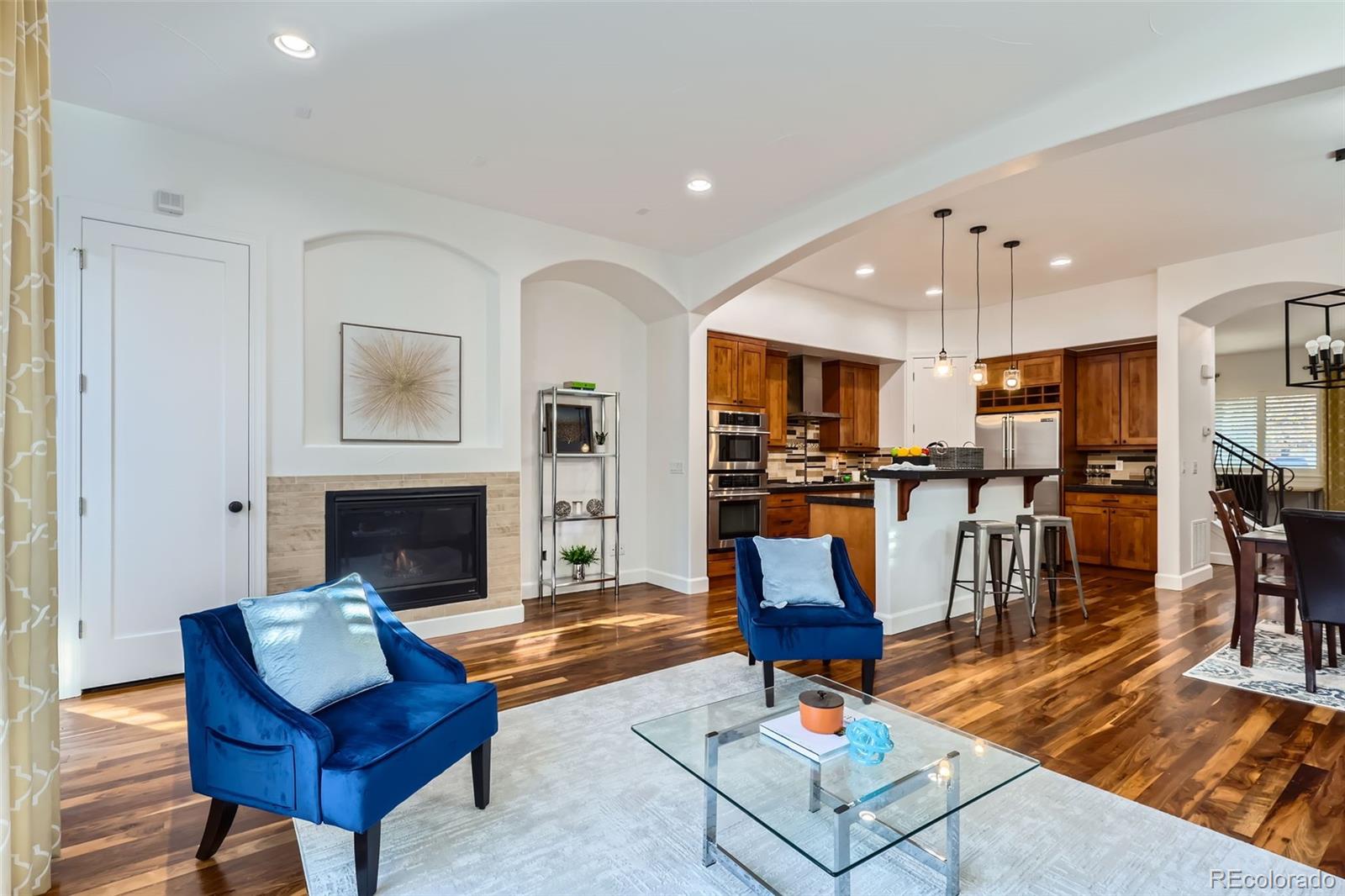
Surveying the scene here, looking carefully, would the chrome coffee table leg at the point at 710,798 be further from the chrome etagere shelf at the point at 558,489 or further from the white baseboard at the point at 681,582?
the white baseboard at the point at 681,582

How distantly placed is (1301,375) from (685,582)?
9.55 m

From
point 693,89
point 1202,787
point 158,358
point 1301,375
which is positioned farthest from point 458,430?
point 1301,375

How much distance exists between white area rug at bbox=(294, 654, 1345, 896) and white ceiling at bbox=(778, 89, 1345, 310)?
129 inches

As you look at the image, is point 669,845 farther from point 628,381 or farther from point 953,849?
point 628,381

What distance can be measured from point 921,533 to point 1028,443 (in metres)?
3.70

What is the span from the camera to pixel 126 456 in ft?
11.4

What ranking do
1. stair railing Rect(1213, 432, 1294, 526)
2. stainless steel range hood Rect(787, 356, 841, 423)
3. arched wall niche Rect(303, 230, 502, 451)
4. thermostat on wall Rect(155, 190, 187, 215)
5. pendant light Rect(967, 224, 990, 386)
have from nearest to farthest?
thermostat on wall Rect(155, 190, 187, 215), arched wall niche Rect(303, 230, 502, 451), pendant light Rect(967, 224, 990, 386), stainless steel range hood Rect(787, 356, 841, 423), stair railing Rect(1213, 432, 1294, 526)

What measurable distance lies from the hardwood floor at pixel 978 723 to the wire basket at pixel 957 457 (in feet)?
3.92

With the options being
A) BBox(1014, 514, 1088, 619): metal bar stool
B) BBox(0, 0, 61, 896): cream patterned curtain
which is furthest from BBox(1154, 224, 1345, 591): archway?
BBox(0, 0, 61, 896): cream patterned curtain

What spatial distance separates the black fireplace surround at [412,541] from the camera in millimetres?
4180

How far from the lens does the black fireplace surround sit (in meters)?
4.18

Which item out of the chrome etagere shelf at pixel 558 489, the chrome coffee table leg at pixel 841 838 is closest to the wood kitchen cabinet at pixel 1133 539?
the chrome etagere shelf at pixel 558 489

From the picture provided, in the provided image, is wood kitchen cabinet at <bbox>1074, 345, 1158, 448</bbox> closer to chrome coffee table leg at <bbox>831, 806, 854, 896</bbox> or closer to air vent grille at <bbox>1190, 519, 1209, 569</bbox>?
air vent grille at <bbox>1190, 519, 1209, 569</bbox>

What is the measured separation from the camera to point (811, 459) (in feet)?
26.0
